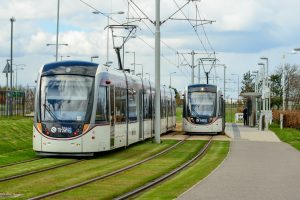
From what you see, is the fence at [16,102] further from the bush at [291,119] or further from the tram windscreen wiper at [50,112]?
the tram windscreen wiper at [50,112]

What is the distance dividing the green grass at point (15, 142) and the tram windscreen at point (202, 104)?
10.4 metres

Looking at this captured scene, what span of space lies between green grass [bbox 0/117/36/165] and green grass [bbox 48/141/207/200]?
444 centimetres

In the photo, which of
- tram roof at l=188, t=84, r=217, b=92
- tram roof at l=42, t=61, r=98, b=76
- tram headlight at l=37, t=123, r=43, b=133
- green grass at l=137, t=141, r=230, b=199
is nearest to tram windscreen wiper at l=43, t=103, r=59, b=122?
tram headlight at l=37, t=123, r=43, b=133

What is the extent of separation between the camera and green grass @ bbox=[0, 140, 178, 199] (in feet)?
45.5

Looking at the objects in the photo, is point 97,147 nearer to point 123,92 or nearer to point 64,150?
point 64,150

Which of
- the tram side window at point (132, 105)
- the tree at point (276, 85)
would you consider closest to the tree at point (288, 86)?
the tree at point (276, 85)

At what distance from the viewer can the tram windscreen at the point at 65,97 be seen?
2214 cm

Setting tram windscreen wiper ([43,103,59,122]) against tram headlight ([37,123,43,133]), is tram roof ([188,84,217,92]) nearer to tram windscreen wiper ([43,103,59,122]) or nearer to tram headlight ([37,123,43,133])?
tram windscreen wiper ([43,103,59,122])

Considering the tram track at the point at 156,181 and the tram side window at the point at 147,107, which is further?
the tram side window at the point at 147,107

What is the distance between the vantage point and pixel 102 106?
2303 centimetres

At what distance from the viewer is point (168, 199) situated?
12.6m

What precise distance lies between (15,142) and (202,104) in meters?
16.1

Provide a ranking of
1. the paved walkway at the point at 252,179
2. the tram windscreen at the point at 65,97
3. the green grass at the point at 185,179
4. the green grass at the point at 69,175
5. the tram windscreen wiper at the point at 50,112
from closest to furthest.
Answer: the paved walkway at the point at 252,179 < the green grass at the point at 185,179 < the green grass at the point at 69,175 < the tram windscreen wiper at the point at 50,112 < the tram windscreen at the point at 65,97

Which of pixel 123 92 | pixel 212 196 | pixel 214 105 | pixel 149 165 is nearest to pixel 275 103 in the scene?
pixel 214 105
